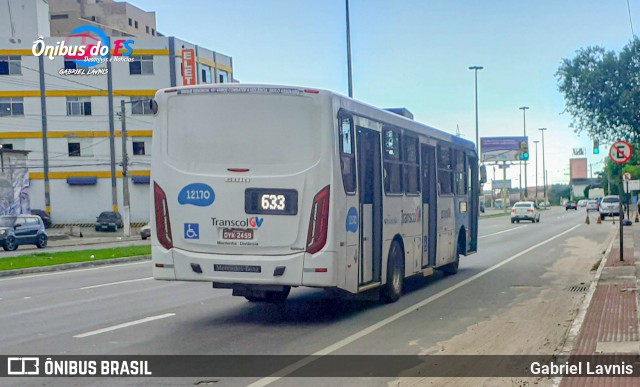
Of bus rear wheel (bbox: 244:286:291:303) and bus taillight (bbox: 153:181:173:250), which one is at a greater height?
bus taillight (bbox: 153:181:173:250)

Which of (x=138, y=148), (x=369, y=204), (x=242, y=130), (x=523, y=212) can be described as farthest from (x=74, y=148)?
(x=242, y=130)

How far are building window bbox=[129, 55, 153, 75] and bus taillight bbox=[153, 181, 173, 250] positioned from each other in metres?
54.9

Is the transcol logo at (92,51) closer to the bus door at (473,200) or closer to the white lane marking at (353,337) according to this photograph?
the bus door at (473,200)

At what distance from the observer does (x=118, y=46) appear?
63500mm

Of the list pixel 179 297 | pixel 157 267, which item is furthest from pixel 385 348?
pixel 179 297

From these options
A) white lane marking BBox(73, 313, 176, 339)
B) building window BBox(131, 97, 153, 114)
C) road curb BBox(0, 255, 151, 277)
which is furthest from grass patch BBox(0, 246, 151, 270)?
building window BBox(131, 97, 153, 114)

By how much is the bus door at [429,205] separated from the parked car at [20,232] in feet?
81.9

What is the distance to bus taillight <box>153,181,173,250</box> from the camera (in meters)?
10.9

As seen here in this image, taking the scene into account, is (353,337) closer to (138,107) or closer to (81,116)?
(138,107)

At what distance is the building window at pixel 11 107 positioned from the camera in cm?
6275

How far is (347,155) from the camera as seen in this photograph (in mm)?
11117

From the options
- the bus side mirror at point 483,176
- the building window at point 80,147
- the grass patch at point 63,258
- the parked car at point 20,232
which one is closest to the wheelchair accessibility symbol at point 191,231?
the bus side mirror at point 483,176

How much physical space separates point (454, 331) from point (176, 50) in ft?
186

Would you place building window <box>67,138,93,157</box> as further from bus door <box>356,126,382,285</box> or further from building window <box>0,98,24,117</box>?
bus door <box>356,126,382,285</box>
